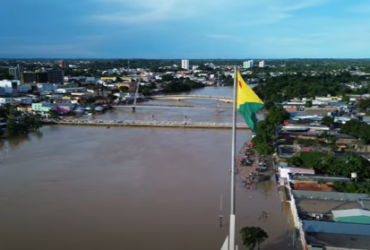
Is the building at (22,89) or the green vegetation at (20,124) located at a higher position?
the building at (22,89)

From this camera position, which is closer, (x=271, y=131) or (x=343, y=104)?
(x=271, y=131)

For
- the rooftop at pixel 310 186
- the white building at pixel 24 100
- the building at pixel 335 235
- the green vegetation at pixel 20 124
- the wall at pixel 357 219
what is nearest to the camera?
the building at pixel 335 235

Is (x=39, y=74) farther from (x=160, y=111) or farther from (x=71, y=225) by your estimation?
(x=71, y=225)

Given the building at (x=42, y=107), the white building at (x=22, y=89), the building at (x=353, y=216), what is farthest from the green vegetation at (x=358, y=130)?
the white building at (x=22, y=89)

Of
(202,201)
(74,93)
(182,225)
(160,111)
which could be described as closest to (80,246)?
(182,225)

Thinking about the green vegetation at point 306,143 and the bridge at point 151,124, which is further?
the bridge at point 151,124

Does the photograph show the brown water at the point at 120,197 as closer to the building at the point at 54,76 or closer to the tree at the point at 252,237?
the tree at the point at 252,237
